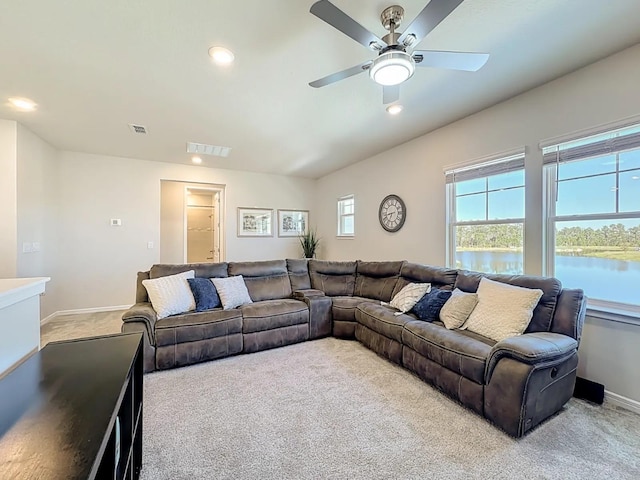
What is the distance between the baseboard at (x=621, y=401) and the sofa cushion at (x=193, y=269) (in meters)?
3.73

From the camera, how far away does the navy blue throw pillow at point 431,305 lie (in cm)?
280

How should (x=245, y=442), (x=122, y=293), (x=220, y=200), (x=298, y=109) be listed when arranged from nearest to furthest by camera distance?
(x=245, y=442), (x=298, y=109), (x=122, y=293), (x=220, y=200)

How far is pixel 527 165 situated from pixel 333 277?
2626mm

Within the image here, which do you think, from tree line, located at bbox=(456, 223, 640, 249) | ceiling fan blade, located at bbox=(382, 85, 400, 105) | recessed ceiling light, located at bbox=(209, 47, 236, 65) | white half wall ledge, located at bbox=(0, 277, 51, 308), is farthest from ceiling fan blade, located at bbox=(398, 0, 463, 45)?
white half wall ledge, located at bbox=(0, 277, 51, 308)

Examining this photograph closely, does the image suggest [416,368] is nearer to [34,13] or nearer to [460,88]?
[460,88]

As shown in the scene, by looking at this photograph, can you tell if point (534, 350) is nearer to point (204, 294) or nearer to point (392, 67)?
point (392, 67)

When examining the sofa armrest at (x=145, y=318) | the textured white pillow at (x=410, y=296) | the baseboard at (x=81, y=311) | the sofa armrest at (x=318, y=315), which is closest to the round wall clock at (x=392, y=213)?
the textured white pillow at (x=410, y=296)

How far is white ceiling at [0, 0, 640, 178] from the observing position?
1.80 m

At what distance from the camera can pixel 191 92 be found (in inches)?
109

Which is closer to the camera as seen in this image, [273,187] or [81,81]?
[81,81]

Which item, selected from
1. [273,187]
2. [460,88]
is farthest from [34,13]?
[273,187]

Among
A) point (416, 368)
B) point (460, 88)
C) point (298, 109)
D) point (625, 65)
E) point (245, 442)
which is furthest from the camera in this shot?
point (298, 109)

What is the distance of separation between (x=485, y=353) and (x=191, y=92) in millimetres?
3327

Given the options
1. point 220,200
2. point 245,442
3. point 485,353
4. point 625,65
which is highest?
point 625,65
